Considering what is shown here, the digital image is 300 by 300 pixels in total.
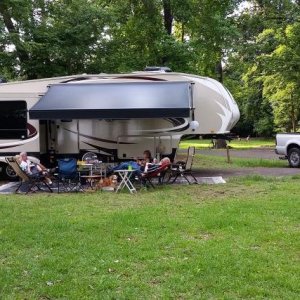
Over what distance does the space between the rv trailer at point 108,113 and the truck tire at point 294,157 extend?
3.76 metres

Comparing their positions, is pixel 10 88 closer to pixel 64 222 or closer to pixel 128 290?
pixel 64 222

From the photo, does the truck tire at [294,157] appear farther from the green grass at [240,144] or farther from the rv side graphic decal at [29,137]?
the green grass at [240,144]

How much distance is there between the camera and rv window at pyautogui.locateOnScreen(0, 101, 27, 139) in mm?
14359

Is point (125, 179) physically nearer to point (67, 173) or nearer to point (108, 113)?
point (67, 173)

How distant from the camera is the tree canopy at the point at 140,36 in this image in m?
19.3

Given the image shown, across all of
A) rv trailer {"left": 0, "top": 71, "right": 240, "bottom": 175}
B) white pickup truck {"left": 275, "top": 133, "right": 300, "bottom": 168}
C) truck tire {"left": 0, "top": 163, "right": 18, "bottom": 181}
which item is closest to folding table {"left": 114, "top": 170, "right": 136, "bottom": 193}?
rv trailer {"left": 0, "top": 71, "right": 240, "bottom": 175}

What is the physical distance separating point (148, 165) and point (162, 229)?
4792 millimetres

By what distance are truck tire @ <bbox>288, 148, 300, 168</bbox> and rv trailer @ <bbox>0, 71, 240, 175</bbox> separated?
12.3ft

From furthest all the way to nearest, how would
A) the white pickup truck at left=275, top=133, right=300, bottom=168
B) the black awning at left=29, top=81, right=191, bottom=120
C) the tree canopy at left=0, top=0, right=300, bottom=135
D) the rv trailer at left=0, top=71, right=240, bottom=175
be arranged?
the tree canopy at left=0, top=0, right=300, bottom=135 → the white pickup truck at left=275, top=133, right=300, bottom=168 → the rv trailer at left=0, top=71, right=240, bottom=175 → the black awning at left=29, top=81, right=191, bottom=120

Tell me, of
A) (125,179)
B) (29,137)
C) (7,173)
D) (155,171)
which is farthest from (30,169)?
(155,171)

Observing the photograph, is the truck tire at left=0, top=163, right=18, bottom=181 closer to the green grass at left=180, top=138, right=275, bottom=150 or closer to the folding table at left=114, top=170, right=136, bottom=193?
the folding table at left=114, top=170, right=136, bottom=193

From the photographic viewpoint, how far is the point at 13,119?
14.4 meters

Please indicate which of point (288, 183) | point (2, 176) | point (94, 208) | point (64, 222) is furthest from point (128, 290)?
point (2, 176)

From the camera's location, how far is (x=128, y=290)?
4.63 m
